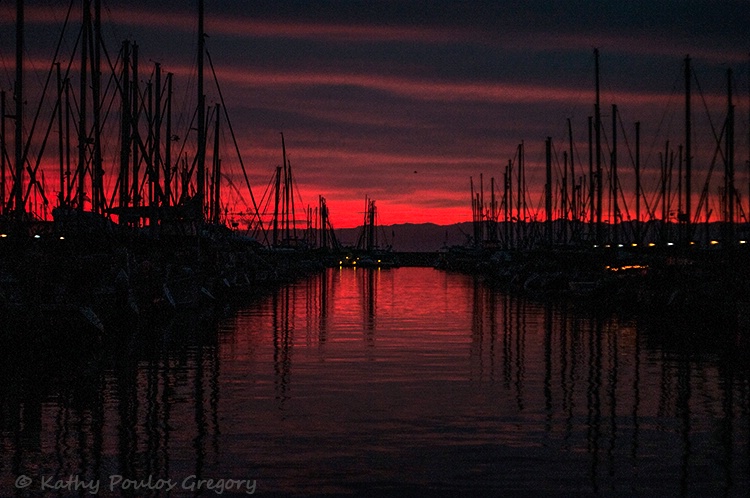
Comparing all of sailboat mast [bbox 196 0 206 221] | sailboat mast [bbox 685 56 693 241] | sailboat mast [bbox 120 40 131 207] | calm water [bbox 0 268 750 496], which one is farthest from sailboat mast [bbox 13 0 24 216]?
sailboat mast [bbox 685 56 693 241]

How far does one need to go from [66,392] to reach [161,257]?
88.5 feet

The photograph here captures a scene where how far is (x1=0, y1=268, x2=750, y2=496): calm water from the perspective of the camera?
14906 millimetres

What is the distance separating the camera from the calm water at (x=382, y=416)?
14.9 metres

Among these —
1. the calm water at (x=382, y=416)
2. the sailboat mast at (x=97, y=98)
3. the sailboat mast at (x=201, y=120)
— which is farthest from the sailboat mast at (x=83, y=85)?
the calm water at (x=382, y=416)

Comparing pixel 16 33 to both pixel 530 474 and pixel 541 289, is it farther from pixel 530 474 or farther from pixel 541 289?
pixel 541 289

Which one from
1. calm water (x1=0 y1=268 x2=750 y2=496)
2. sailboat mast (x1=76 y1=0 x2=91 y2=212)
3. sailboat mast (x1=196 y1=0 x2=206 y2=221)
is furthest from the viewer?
sailboat mast (x1=196 y1=0 x2=206 y2=221)

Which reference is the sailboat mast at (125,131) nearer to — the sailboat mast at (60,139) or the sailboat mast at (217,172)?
the sailboat mast at (60,139)

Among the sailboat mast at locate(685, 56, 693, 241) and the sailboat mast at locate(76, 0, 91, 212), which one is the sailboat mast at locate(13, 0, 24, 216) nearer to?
the sailboat mast at locate(76, 0, 91, 212)

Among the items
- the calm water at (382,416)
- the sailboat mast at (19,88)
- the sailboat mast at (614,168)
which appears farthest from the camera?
the sailboat mast at (614,168)

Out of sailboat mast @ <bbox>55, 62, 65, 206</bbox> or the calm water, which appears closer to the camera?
the calm water

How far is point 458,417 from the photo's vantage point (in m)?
20.0

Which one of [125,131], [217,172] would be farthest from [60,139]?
[217,172]

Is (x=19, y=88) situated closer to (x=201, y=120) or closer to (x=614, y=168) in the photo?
(x=201, y=120)

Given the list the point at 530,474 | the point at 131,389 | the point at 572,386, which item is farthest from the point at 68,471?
the point at 572,386
